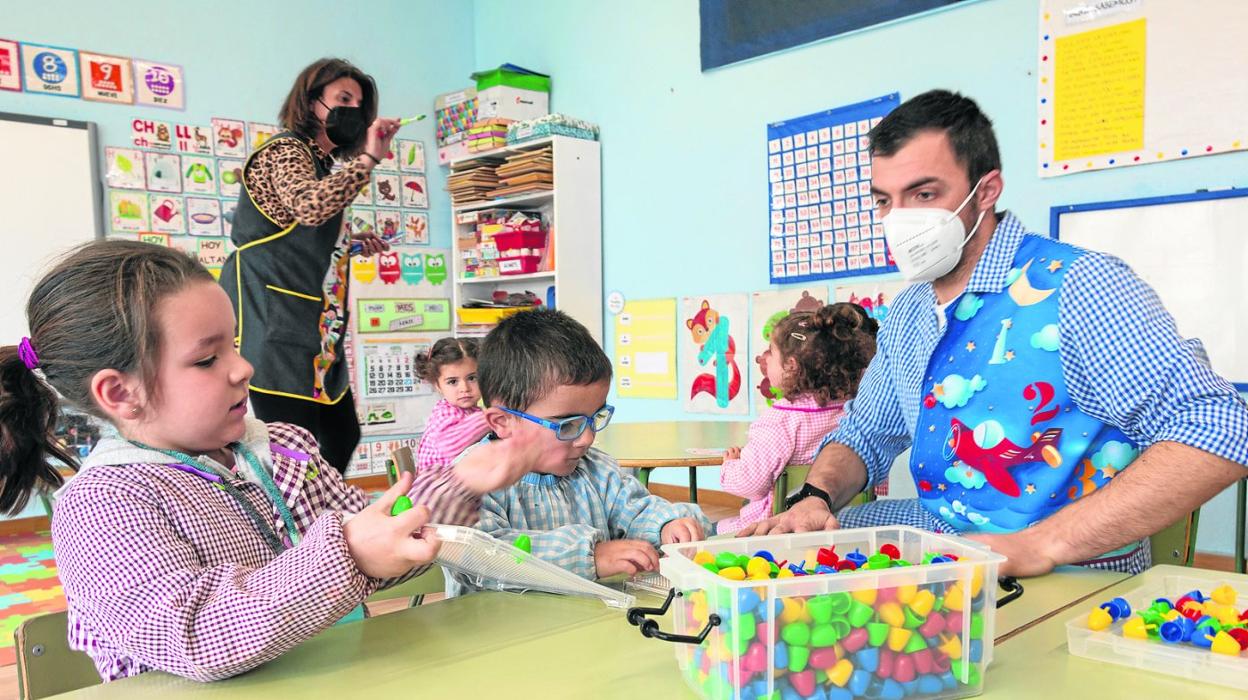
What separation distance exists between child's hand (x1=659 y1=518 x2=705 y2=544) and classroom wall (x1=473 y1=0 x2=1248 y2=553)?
8.68 feet

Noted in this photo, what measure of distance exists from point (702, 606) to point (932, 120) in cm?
113

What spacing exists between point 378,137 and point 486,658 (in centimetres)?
192

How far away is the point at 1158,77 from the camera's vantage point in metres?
3.26

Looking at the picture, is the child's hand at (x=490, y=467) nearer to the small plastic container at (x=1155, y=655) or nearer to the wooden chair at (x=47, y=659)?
the wooden chair at (x=47, y=659)

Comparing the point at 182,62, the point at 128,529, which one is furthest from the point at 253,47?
the point at 128,529

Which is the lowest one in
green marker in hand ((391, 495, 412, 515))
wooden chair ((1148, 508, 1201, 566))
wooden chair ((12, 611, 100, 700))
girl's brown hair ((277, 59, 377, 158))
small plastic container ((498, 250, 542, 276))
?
wooden chair ((1148, 508, 1201, 566))

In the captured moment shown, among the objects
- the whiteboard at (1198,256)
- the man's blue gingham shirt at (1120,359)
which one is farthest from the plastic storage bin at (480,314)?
the man's blue gingham shirt at (1120,359)

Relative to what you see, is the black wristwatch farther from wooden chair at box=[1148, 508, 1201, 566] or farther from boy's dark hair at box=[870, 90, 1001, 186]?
boy's dark hair at box=[870, 90, 1001, 186]

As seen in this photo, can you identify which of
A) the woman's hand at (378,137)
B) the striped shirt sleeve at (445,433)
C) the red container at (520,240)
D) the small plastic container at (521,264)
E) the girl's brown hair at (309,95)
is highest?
the girl's brown hair at (309,95)

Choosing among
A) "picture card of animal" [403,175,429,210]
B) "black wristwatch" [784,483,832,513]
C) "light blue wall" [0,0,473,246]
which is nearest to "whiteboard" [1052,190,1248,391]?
"black wristwatch" [784,483,832,513]

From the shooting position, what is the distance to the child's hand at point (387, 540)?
2.85 ft

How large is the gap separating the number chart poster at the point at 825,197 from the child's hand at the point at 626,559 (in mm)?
3029

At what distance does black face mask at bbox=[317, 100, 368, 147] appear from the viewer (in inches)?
102

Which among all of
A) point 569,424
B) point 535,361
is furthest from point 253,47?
point 569,424
